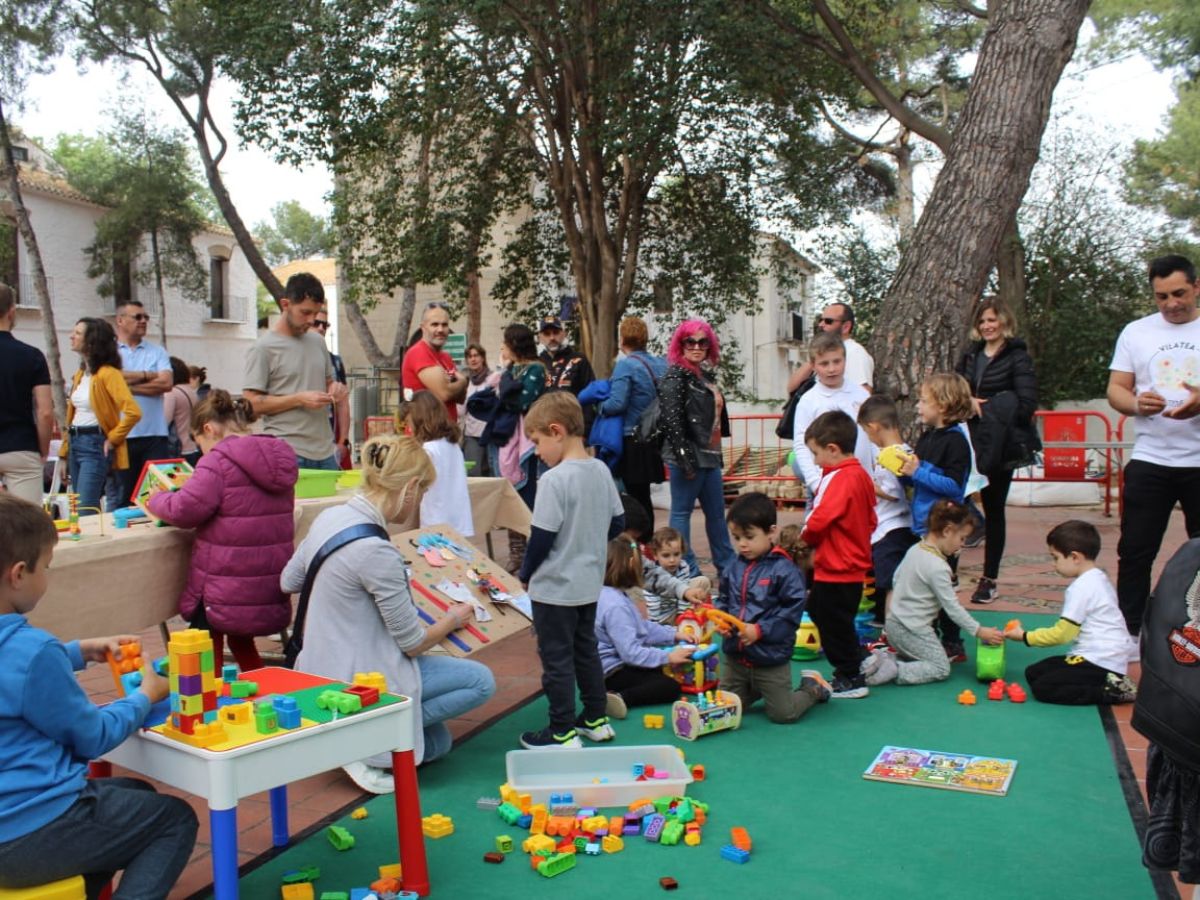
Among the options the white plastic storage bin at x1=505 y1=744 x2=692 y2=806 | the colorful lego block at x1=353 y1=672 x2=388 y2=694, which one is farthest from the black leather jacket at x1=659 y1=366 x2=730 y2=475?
the colorful lego block at x1=353 y1=672 x2=388 y2=694

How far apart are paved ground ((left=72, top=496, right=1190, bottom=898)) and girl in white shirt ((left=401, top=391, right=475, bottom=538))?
0.84m

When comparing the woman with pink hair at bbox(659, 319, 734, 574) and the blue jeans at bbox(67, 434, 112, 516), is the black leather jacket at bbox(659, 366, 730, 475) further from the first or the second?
the blue jeans at bbox(67, 434, 112, 516)

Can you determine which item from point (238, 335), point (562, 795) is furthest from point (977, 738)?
point (238, 335)

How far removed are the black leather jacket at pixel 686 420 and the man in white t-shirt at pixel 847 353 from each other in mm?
577

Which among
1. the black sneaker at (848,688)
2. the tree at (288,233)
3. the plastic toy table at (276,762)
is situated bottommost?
the black sneaker at (848,688)

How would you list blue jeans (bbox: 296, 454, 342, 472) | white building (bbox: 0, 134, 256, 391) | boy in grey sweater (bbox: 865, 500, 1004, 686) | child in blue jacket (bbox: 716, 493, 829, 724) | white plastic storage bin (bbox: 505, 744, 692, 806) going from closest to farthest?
white plastic storage bin (bbox: 505, 744, 692, 806) → child in blue jacket (bbox: 716, 493, 829, 724) → boy in grey sweater (bbox: 865, 500, 1004, 686) → blue jeans (bbox: 296, 454, 342, 472) → white building (bbox: 0, 134, 256, 391)

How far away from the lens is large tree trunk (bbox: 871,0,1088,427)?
25.9 feet

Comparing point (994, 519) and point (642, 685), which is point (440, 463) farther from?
point (994, 519)

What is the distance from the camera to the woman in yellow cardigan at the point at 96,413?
6.25 metres

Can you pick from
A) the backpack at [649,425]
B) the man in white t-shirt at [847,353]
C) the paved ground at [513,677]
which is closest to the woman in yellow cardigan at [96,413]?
the paved ground at [513,677]

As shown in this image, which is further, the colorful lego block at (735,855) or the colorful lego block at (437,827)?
the colorful lego block at (437,827)

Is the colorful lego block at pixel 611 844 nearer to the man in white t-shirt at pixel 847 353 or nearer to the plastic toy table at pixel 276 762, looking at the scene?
the plastic toy table at pixel 276 762

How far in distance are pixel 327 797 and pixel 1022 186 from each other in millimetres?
6599

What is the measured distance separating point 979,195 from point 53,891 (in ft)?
24.1
